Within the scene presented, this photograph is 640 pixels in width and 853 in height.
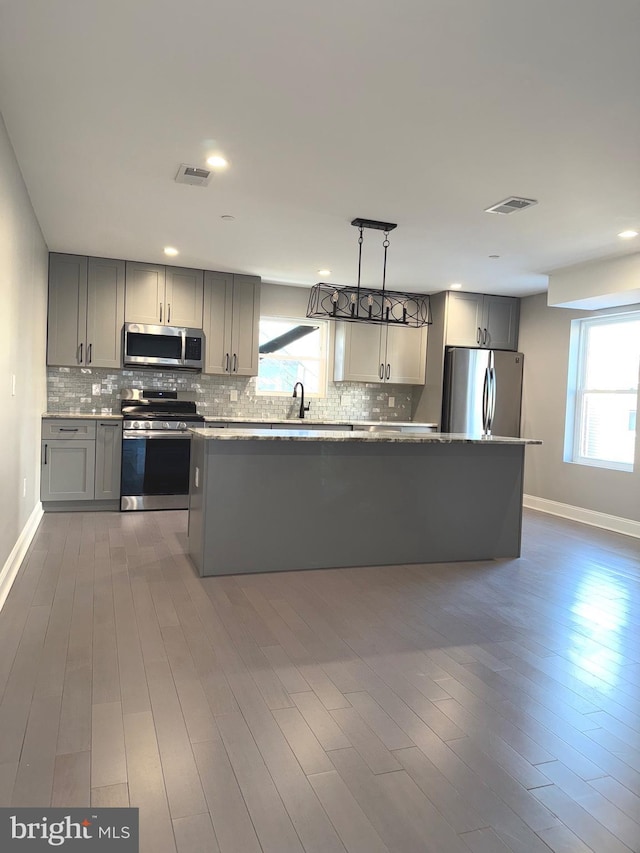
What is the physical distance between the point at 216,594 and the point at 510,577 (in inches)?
77.9

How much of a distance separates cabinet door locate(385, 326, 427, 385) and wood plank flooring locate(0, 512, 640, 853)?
3672 millimetres

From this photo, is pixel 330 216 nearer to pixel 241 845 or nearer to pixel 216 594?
pixel 216 594

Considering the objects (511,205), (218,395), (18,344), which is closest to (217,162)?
(18,344)

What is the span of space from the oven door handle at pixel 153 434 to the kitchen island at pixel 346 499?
1641 mm

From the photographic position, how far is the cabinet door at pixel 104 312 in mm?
5848

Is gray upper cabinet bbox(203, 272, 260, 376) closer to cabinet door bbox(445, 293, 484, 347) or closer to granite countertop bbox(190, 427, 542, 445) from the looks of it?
cabinet door bbox(445, 293, 484, 347)

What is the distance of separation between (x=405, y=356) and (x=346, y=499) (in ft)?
11.2

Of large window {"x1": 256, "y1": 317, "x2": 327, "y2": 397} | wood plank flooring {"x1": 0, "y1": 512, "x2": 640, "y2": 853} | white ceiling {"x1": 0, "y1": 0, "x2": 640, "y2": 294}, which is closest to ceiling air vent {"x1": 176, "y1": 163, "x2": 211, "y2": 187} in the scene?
white ceiling {"x1": 0, "y1": 0, "x2": 640, "y2": 294}

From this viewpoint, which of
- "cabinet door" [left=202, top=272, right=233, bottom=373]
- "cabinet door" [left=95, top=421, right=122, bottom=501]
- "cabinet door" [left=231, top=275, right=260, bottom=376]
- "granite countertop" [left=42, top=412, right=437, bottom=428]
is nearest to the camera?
"granite countertop" [left=42, top=412, right=437, bottom=428]

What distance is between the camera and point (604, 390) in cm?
602

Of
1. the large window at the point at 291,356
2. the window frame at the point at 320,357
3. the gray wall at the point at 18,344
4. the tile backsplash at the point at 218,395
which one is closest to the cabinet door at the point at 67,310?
the tile backsplash at the point at 218,395

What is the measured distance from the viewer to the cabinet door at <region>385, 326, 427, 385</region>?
23.3ft

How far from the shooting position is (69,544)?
4398mm

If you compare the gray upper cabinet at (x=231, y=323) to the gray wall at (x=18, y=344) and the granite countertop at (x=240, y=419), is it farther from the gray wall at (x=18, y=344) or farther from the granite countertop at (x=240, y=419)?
the gray wall at (x=18, y=344)
